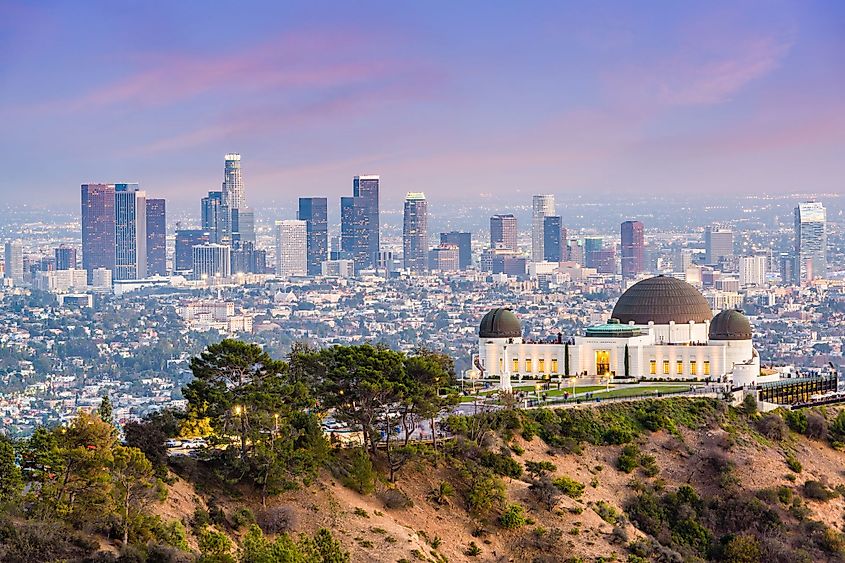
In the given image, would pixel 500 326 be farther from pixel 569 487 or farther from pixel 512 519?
pixel 512 519

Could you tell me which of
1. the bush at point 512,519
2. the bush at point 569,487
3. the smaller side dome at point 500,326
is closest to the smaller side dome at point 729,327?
the smaller side dome at point 500,326

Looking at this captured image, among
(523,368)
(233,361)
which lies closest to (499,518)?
(233,361)

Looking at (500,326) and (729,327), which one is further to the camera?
(500,326)

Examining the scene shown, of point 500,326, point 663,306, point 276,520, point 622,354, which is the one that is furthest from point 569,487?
point 663,306

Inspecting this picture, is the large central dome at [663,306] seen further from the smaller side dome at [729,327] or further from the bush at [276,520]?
the bush at [276,520]

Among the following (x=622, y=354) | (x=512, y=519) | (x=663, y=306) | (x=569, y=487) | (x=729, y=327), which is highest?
(x=663, y=306)

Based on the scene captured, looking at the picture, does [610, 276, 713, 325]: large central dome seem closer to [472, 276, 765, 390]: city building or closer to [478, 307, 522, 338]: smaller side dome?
[472, 276, 765, 390]: city building

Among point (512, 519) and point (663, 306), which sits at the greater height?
point (663, 306)
